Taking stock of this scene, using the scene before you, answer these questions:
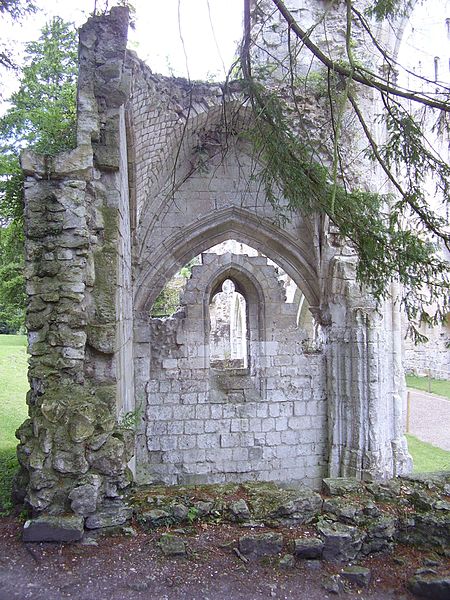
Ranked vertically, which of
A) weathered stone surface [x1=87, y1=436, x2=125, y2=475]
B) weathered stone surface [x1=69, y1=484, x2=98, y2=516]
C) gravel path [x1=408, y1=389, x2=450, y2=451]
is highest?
weathered stone surface [x1=87, y1=436, x2=125, y2=475]

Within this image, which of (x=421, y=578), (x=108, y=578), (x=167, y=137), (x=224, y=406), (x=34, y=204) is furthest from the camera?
(x=224, y=406)

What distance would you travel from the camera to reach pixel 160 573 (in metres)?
2.55

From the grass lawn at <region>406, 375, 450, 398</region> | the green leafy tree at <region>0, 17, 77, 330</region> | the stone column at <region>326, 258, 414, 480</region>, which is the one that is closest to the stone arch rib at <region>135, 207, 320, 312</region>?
the stone column at <region>326, 258, 414, 480</region>

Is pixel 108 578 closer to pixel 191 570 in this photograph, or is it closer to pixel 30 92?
pixel 191 570

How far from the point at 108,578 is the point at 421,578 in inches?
62.9

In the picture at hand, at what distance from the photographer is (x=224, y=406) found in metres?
7.59

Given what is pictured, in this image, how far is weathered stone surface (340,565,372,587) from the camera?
270 cm

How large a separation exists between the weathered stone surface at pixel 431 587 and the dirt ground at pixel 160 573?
0.05m

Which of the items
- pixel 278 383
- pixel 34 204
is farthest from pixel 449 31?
pixel 34 204

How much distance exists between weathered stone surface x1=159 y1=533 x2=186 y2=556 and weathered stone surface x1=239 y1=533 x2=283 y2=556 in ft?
1.03

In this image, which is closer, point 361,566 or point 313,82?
point 361,566

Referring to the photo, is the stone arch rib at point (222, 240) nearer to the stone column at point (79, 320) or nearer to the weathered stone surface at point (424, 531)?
the stone column at point (79, 320)

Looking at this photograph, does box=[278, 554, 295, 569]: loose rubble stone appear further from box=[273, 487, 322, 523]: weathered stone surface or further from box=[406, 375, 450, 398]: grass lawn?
box=[406, 375, 450, 398]: grass lawn

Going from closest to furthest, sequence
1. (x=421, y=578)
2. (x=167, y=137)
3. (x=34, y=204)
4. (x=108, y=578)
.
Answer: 1. (x=108, y=578)
2. (x=421, y=578)
3. (x=34, y=204)
4. (x=167, y=137)
